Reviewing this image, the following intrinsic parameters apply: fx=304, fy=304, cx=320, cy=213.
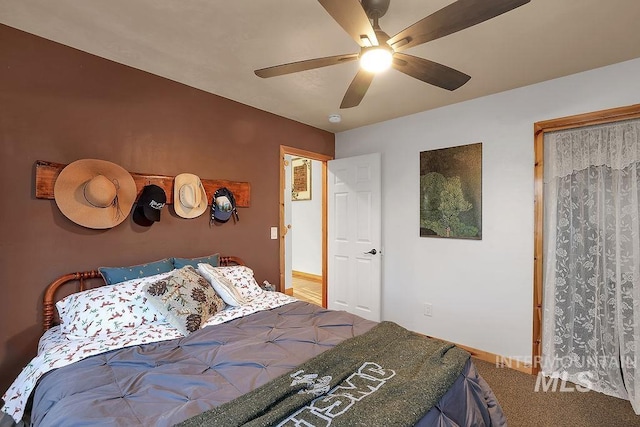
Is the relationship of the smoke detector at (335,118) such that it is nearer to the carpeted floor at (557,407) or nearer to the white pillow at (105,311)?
the white pillow at (105,311)

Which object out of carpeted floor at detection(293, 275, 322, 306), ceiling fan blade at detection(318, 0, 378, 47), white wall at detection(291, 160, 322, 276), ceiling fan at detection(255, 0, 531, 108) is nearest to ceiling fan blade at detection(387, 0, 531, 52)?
ceiling fan at detection(255, 0, 531, 108)

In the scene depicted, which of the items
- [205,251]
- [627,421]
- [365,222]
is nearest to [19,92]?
[205,251]

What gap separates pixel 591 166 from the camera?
240cm

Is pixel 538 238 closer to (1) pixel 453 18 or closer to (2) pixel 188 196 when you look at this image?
(1) pixel 453 18

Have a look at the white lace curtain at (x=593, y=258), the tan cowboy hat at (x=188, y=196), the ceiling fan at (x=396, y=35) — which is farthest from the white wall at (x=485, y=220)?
the tan cowboy hat at (x=188, y=196)

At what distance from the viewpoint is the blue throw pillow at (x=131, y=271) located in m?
2.09

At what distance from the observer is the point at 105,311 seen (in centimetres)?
183

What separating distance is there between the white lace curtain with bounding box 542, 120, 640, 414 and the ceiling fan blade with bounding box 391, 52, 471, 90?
4.96ft

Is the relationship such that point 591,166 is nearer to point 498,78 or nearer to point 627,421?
point 498,78

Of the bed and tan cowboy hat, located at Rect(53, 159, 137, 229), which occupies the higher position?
tan cowboy hat, located at Rect(53, 159, 137, 229)

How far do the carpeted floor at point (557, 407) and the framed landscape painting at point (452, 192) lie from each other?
1.28 metres

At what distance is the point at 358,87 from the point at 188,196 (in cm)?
164

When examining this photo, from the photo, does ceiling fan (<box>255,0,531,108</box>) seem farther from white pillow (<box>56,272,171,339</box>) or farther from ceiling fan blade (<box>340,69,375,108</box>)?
white pillow (<box>56,272,171,339</box>)

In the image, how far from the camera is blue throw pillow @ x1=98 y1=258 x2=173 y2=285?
209cm
